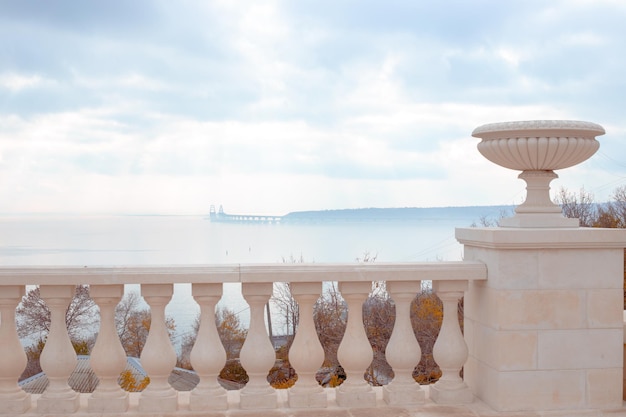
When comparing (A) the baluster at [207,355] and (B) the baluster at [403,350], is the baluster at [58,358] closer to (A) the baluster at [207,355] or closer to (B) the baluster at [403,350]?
(A) the baluster at [207,355]

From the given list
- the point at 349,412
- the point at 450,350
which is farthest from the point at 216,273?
the point at 450,350

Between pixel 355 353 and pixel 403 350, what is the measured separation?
1.13 ft

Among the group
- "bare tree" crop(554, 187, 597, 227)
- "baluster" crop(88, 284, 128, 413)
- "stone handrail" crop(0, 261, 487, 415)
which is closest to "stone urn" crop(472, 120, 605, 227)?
"stone handrail" crop(0, 261, 487, 415)

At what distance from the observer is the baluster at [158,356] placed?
4266 mm

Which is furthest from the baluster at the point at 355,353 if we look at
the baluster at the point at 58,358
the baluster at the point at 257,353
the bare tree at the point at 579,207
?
the bare tree at the point at 579,207

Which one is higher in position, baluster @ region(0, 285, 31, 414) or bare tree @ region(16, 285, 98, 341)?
baluster @ region(0, 285, 31, 414)

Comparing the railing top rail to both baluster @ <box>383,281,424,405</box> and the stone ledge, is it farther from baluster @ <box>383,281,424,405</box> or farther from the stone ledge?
the stone ledge

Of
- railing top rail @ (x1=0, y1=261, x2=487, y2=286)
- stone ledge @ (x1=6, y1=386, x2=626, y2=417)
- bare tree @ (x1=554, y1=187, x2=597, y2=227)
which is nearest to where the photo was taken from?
railing top rail @ (x1=0, y1=261, x2=487, y2=286)

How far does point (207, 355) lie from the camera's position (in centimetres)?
428

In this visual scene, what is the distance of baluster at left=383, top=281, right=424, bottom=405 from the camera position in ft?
14.6

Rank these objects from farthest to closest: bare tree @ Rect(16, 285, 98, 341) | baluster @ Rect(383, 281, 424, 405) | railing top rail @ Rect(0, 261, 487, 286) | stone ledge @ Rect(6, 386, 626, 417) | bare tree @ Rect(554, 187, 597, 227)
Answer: bare tree @ Rect(554, 187, 597, 227), bare tree @ Rect(16, 285, 98, 341), baluster @ Rect(383, 281, 424, 405), stone ledge @ Rect(6, 386, 626, 417), railing top rail @ Rect(0, 261, 487, 286)

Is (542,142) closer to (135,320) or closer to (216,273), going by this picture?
(216,273)

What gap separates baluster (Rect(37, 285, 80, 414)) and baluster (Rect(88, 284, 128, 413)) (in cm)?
15

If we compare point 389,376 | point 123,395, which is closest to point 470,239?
point 123,395
